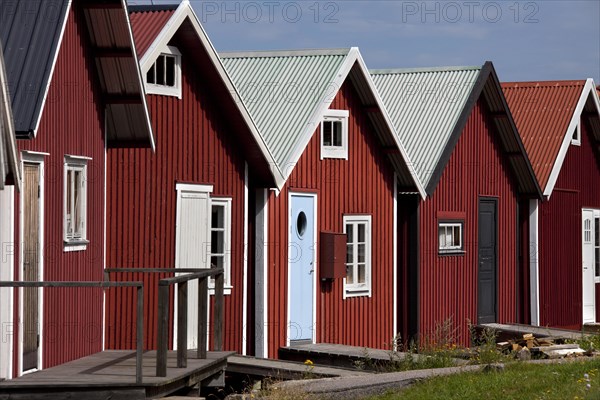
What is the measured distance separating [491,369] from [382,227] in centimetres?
778

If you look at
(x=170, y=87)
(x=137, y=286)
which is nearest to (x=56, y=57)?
(x=137, y=286)

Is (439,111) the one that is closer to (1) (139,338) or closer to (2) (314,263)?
(2) (314,263)

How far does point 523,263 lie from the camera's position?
28328 millimetres

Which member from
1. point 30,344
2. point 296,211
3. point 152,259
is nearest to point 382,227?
point 296,211

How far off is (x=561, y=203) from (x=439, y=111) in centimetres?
589

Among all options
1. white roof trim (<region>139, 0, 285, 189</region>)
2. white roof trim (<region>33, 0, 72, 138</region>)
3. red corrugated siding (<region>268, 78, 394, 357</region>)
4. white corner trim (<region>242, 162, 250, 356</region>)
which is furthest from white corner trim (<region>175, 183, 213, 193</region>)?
white roof trim (<region>33, 0, 72, 138</region>)

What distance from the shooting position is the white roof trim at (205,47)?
17103mm

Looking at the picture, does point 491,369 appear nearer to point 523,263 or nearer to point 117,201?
point 117,201

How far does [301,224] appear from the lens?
68.9 feet

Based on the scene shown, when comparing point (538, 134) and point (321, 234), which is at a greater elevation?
point (538, 134)

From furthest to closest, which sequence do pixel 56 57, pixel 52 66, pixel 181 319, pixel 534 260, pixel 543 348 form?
pixel 534 260 → pixel 543 348 → pixel 56 57 → pixel 181 319 → pixel 52 66

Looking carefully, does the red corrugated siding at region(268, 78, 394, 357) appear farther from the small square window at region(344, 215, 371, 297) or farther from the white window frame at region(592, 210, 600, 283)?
the white window frame at region(592, 210, 600, 283)

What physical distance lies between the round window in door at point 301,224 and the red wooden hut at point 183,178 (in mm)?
1466

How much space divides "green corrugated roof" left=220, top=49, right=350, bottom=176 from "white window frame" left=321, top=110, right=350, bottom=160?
1.87 ft
